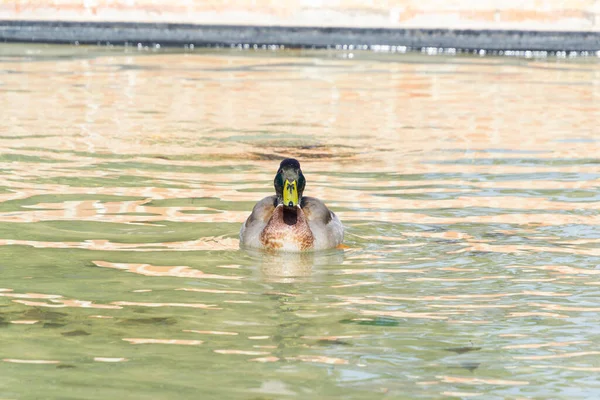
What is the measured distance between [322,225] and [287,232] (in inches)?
12.5

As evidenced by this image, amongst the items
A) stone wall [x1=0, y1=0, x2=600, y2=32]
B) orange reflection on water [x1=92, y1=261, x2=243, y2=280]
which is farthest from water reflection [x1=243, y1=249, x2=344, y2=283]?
stone wall [x1=0, y1=0, x2=600, y2=32]

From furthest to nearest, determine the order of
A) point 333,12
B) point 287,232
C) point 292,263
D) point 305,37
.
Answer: point 333,12, point 305,37, point 287,232, point 292,263

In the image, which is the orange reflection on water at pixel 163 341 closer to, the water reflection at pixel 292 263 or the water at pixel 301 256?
the water at pixel 301 256

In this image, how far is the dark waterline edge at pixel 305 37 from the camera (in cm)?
2569

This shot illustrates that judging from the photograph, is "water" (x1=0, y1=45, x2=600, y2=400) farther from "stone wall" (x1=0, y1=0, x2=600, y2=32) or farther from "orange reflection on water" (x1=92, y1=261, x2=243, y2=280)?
"stone wall" (x1=0, y1=0, x2=600, y2=32)

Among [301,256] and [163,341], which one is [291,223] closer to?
[301,256]

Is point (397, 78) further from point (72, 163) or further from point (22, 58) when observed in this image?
point (72, 163)

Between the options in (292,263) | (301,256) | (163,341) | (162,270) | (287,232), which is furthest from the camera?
(301,256)

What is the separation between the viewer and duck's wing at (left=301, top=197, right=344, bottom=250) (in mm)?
8109

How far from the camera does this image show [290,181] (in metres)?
7.91

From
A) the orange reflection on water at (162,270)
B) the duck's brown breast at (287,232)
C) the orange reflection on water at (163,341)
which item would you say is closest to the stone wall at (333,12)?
the duck's brown breast at (287,232)

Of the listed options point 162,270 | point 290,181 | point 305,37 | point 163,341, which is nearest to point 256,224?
point 290,181

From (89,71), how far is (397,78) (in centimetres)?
495

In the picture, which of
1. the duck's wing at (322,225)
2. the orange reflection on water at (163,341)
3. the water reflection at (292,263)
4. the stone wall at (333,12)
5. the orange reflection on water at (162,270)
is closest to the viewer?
the orange reflection on water at (163,341)
